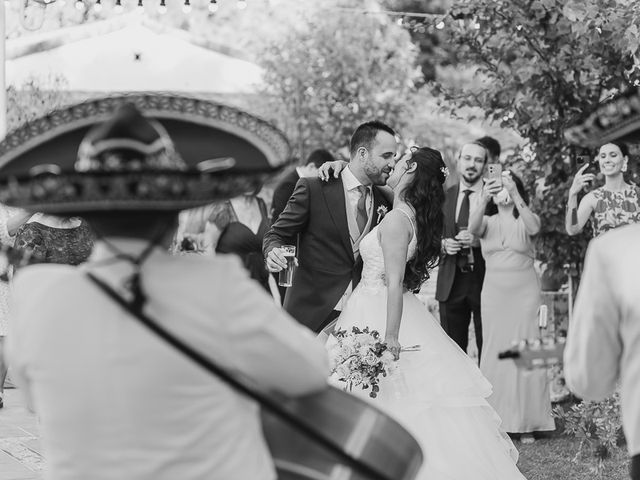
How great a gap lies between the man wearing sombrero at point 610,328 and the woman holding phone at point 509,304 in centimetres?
575

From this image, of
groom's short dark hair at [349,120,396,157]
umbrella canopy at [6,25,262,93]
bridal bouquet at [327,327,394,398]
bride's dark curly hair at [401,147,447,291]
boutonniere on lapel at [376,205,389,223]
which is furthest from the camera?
→ umbrella canopy at [6,25,262,93]

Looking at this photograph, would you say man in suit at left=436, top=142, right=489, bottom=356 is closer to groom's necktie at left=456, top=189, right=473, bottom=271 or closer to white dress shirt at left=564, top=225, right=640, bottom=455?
groom's necktie at left=456, top=189, right=473, bottom=271

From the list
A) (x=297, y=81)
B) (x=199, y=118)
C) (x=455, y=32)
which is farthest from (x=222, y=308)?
(x=297, y=81)

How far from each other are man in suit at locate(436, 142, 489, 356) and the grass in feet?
3.51

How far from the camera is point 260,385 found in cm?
285

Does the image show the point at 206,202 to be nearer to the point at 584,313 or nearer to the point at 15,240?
the point at 584,313

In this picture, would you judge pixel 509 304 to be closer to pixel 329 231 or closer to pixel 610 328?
pixel 329 231

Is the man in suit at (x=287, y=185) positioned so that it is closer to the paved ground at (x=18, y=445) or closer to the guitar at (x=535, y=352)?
the paved ground at (x=18, y=445)

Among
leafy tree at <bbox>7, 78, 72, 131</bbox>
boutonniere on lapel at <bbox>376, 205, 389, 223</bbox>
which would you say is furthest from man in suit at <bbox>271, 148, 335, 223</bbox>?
leafy tree at <bbox>7, 78, 72, 131</bbox>

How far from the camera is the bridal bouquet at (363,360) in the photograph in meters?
6.02

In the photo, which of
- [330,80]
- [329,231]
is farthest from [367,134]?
[330,80]

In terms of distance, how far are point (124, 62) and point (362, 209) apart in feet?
52.1

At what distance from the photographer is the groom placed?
706 cm

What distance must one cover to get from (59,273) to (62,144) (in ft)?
1.58
